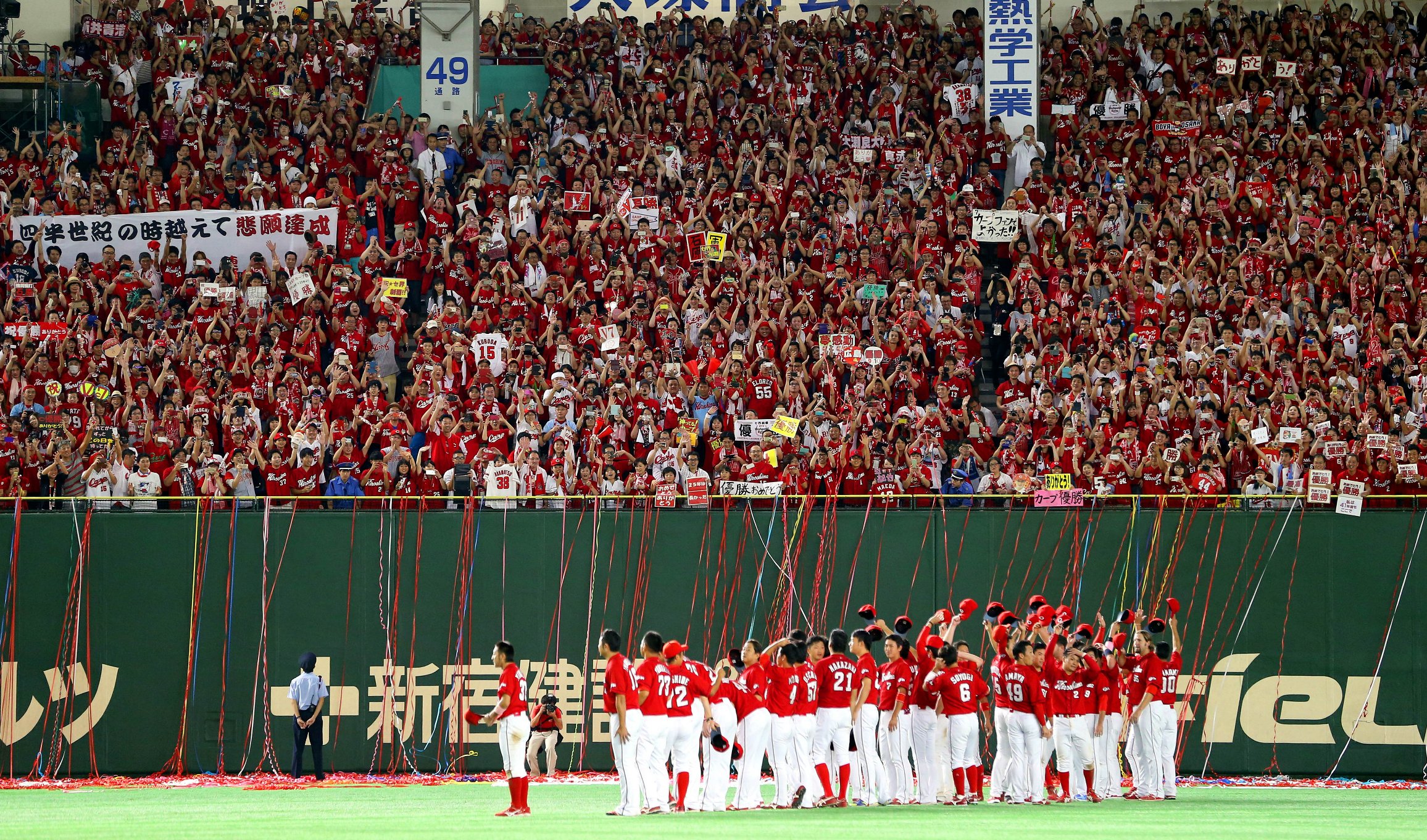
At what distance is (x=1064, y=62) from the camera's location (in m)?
24.7

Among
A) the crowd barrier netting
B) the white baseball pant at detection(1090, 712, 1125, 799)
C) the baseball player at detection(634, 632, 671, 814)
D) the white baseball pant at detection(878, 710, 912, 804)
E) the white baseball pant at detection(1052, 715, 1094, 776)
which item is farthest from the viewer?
the crowd barrier netting

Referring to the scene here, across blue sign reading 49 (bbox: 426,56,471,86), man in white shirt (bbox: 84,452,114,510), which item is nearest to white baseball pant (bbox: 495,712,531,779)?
man in white shirt (bbox: 84,452,114,510)

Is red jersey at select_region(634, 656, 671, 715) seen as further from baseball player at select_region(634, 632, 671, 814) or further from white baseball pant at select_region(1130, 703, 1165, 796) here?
white baseball pant at select_region(1130, 703, 1165, 796)

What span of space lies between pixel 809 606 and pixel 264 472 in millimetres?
6351

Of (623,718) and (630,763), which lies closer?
(623,718)

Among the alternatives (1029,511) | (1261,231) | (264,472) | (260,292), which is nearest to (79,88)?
(260,292)

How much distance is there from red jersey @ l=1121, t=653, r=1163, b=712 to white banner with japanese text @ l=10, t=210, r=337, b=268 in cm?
1202

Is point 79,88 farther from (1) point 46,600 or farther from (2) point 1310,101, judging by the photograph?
(2) point 1310,101

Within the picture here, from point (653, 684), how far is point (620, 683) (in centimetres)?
33

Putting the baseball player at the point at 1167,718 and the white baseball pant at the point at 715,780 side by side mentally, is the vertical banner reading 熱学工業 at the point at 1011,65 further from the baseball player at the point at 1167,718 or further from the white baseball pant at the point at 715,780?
the white baseball pant at the point at 715,780

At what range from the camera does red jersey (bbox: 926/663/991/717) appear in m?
13.6

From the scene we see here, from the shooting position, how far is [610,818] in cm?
1223

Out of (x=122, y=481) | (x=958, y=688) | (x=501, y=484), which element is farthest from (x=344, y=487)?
(x=958, y=688)

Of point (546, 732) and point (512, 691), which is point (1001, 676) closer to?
point (512, 691)
